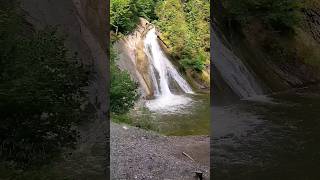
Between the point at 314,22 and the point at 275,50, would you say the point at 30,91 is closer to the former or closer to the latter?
the point at 275,50

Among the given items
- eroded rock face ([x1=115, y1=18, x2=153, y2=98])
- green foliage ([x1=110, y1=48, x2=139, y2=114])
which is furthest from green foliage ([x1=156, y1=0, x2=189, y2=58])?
green foliage ([x1=110, y1=48, x2=139, y2=114])

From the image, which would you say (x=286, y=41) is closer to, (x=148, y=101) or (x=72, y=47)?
(x=148, y=101)

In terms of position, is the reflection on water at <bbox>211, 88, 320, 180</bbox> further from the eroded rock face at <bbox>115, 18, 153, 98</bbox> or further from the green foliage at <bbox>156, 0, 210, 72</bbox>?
the green foliage at <bbox>156, 0, 210, 72</bbox>

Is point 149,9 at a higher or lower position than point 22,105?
higher

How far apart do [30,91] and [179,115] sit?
1192 cm

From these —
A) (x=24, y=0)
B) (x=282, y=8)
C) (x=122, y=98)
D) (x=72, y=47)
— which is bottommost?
(x=122, y=98)

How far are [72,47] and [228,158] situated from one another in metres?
4.94

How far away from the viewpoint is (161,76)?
2552 centimetres

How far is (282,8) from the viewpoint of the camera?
17.9 m

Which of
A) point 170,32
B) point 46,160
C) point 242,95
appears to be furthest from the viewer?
point 170,32

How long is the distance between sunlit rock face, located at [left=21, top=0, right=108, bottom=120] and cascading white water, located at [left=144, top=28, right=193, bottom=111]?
8033 mm

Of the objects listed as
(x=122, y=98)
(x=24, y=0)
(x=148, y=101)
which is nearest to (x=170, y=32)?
(x=148, y=101)

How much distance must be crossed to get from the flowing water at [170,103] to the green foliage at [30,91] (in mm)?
8749

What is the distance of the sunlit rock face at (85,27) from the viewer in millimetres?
11109
